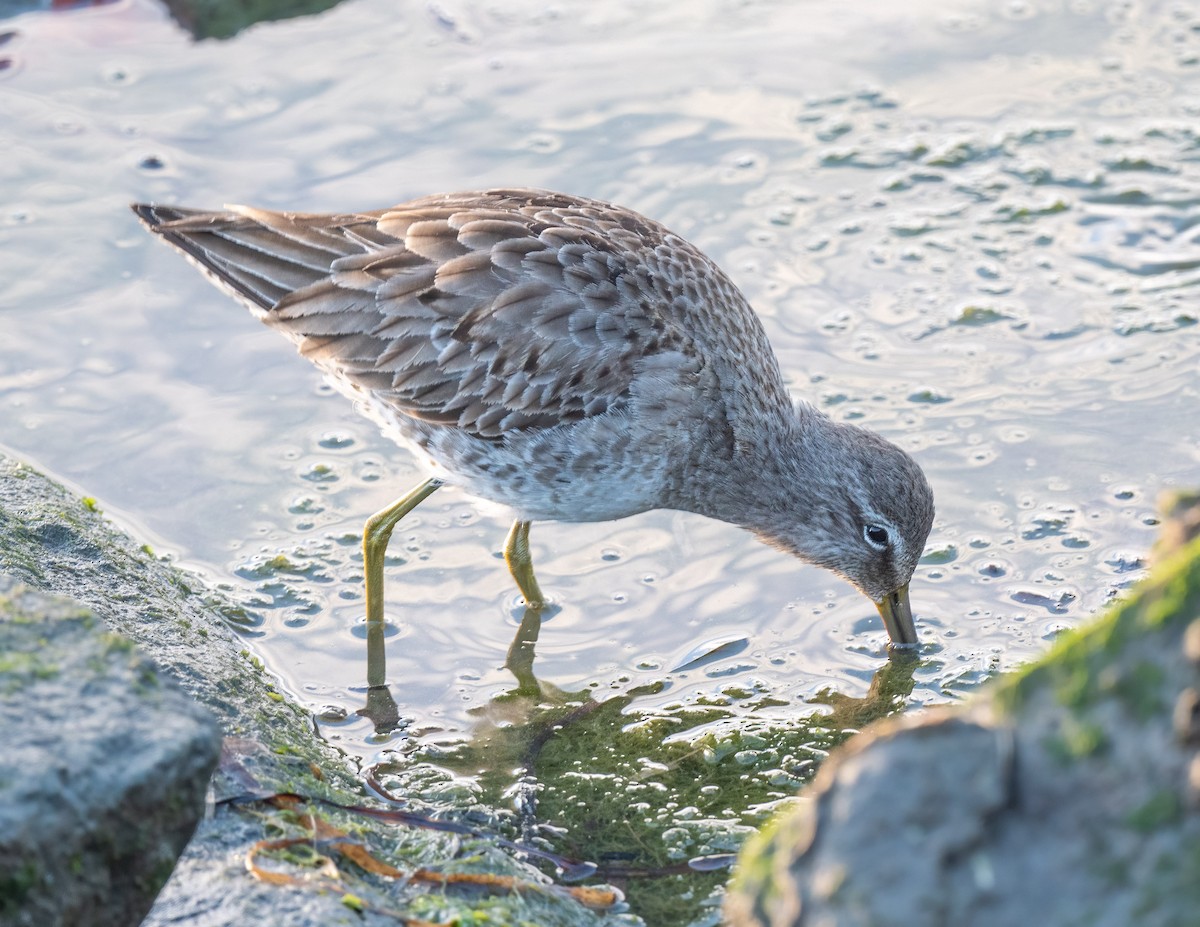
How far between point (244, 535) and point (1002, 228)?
14.6ft

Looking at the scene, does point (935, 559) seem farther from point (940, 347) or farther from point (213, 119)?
point (213, 119)

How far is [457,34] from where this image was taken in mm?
9664

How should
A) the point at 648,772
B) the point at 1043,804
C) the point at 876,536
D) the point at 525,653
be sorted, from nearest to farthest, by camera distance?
the point at 1043,804
the point at 648,772
the point at 876,536
the point at 525,653

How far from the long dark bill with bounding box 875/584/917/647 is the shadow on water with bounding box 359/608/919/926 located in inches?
2.8

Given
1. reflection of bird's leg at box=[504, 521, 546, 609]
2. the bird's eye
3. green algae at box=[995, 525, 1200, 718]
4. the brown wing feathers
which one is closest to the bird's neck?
the bird's eye

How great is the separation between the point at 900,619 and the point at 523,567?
1644mm

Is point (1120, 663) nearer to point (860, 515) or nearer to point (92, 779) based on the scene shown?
point (92, 779)

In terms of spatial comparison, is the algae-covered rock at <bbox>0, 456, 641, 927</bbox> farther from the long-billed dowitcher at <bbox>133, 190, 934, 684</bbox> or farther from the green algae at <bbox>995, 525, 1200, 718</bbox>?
the green algae at <bbox>995, 525, 1200, 718</bbox>

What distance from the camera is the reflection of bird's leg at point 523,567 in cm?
623

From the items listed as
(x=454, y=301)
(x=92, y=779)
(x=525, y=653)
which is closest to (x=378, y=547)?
(x=525, y=653)

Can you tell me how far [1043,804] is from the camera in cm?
228

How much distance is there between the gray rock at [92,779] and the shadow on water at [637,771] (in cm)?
155

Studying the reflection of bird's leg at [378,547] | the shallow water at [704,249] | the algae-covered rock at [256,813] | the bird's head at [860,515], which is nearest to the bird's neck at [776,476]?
the bird's head at [860,515]

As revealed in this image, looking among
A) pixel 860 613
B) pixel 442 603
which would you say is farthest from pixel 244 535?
pixel 860 613
